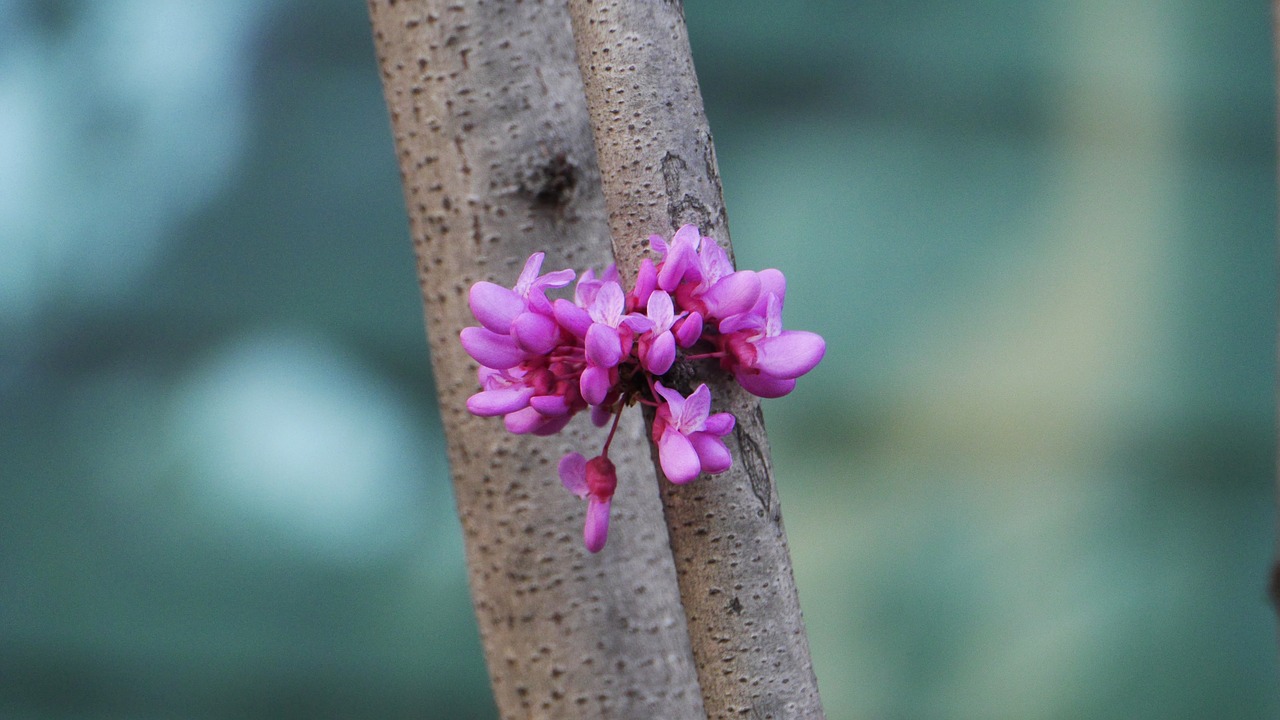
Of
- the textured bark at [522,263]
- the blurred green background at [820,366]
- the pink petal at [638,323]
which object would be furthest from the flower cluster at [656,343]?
the blurred green background at [820,366]

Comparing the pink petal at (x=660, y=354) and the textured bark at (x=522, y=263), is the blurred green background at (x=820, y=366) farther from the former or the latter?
the pink petal at (x=660, y=354)

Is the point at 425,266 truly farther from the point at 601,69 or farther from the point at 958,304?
the point at 958,304

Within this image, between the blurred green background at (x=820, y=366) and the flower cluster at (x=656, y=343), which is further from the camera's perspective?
the blurred green background at (x=820, y=366)

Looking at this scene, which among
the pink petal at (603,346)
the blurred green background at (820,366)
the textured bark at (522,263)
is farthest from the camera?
the blurred green background at (820,366)

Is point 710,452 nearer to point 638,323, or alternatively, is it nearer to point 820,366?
point 638,323

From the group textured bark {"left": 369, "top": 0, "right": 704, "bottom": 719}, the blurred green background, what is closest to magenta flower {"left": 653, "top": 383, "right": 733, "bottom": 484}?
textured bark {"left": 369, "top": 0, "right": 704, "bottom": 719}

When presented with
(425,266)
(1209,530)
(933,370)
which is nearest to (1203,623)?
(1209,530)

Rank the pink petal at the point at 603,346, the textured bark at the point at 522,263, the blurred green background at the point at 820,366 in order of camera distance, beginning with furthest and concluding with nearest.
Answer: the blurred green background at the point at 820,366 < the textured bark at the point at 522,263 < the pink petal at the point at 603,346

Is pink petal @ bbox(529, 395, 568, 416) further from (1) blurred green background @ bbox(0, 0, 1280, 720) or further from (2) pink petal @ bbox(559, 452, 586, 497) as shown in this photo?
(1) blurred green background @ bbox(0, 0, 1280, 720)

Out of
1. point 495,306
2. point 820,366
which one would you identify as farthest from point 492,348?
point 820,366
